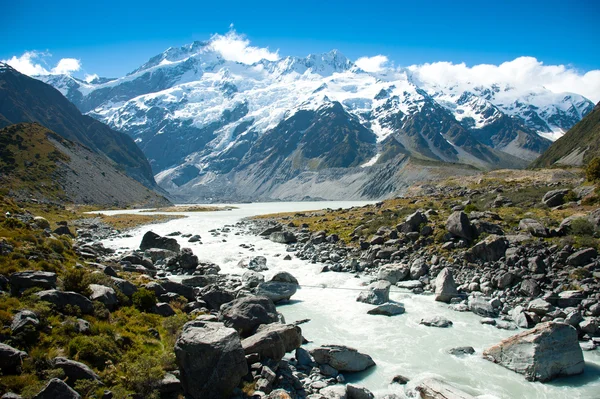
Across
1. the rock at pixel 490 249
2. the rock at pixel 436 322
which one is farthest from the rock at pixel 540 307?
the rock at pixel 490 249

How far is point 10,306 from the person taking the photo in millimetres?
14961

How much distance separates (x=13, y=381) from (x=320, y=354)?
1199 centimetres

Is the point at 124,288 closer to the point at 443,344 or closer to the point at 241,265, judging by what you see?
the point at 443,344

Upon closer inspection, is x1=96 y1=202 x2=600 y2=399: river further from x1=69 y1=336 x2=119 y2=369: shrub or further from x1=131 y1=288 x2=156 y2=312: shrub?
x1=69 y1=336 x2=119 y2=369: shrub

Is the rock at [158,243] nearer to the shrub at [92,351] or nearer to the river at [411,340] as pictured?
the river at [411,340]

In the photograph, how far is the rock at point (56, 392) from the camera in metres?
10.9

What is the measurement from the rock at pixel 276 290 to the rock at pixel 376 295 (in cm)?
560

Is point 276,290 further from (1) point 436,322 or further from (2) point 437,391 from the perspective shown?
(2) point 437,391

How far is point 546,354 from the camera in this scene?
17.7 metres

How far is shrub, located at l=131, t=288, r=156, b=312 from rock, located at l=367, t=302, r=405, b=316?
14622 millimetres

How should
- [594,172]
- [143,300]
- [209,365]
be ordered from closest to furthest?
[209,365] → [143,300] → [594,172]

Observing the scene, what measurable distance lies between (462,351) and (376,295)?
30.5 feet

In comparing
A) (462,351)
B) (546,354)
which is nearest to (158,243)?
(462,351)

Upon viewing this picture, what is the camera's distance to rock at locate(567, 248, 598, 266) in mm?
28886
